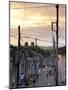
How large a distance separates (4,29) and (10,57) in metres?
0.35

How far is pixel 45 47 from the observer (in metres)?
3.35

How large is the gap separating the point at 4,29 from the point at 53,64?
75cm

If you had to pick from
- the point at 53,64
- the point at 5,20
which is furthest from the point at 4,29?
the point at 53,64

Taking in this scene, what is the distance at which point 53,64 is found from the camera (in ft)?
11.1

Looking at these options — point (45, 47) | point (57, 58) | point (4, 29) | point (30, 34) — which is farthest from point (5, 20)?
point (57, 58)

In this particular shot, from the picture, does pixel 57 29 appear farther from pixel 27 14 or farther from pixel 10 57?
pixel 10 57

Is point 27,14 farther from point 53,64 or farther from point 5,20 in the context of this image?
point 53,64

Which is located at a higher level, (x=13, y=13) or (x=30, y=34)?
(x=13, y=13)

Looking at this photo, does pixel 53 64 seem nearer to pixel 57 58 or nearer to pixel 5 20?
pixel 57 58

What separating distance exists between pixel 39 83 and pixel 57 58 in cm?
39

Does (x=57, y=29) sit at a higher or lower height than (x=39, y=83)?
→ higher

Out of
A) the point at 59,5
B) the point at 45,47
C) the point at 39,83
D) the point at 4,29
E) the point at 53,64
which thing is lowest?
the point at 39,83

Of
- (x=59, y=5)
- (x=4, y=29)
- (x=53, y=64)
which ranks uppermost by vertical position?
(x=59, y=5)

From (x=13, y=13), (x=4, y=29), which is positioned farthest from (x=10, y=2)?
(x=4, y=29)
